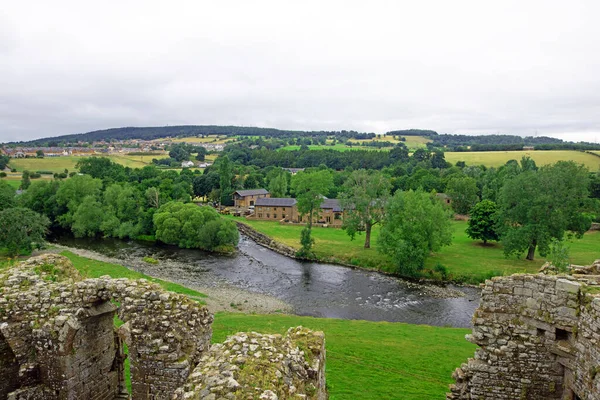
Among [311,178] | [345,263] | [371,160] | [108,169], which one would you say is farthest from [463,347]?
[371,160]

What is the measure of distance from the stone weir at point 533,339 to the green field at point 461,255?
28999 millimetres

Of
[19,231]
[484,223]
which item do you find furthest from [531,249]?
[19,231]

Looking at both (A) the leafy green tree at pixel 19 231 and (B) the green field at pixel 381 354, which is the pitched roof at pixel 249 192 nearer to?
(A) the leafy green tree at pixel 19 231

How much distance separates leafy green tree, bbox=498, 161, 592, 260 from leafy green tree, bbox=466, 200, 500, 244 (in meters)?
7.78

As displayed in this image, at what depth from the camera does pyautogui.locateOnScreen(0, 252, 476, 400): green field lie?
51.4 feet

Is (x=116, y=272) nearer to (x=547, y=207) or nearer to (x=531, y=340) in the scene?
(x=531, y=340)

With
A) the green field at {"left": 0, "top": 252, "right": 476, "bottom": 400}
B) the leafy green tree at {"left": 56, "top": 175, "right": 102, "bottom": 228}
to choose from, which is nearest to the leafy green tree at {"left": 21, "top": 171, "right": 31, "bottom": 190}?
the leafy green tree at {"left": 56, "top": 175, "right": 102, "bottom": 228}

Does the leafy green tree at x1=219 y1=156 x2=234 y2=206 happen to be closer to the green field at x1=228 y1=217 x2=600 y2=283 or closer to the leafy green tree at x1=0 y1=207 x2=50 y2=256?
the green field at x1=228 y1=217 x2=600 y2=283

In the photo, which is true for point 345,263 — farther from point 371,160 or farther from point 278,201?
point 371,160

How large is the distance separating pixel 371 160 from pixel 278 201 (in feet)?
249

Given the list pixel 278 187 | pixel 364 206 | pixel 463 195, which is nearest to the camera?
pixel 364 206

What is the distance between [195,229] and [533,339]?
51.4 metres

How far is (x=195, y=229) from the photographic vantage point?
56812 millimetres

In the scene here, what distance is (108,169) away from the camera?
105625mm
